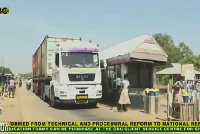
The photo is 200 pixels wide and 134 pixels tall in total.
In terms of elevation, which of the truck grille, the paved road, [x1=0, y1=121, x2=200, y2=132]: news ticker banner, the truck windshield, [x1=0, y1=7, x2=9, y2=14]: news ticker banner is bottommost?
the paved road

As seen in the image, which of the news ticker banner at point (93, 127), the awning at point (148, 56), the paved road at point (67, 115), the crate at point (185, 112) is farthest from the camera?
the awning at point (148, 56)

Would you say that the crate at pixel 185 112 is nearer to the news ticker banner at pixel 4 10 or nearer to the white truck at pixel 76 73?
the white truck at pixel 76 73

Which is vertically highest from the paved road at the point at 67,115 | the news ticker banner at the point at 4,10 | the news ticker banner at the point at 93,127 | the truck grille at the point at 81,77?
the news ticker banner at the point at 4,10

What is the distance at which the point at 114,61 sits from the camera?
652 inches

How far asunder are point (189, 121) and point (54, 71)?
25.8ft

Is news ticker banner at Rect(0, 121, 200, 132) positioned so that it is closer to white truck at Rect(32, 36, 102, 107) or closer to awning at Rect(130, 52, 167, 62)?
white truck at Rect(32, 36, 102, 107)

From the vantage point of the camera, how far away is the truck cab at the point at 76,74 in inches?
548

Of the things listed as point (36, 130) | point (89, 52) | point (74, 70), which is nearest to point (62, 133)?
point (36, 130)

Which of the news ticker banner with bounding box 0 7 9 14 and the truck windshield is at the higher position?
the news ticker banner with bounding box 0 7 9 14

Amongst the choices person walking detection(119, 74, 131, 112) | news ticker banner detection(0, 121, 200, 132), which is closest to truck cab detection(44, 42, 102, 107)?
person walking detection(119, 74, 131, 112)

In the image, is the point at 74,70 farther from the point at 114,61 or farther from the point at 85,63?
the point at 114,61

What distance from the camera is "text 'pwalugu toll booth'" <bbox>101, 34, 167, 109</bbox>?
14.6 metres

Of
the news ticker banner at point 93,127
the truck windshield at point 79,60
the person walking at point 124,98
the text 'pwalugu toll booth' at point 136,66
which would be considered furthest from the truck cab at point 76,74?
the news ticker banner at point 93,127

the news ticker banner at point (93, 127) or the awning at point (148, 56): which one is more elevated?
the awning at point (148, 56)
